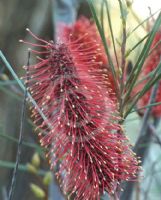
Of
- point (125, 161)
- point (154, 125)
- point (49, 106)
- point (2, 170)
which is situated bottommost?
point (2, 170)

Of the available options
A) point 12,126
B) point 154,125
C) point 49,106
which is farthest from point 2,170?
point 49,106

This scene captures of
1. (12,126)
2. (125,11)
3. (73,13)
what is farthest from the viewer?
(12,126)

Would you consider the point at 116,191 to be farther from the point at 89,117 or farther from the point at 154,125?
the point at 154,125

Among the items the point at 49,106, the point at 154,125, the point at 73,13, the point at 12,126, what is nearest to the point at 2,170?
the point at 12,126

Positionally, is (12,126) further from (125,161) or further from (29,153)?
(125,161)

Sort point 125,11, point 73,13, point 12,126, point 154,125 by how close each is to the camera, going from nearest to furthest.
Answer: point 125,11, point 154,125, point 73,13, point 12,126

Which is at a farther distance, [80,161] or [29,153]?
[29,153]

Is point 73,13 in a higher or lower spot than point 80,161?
higher
